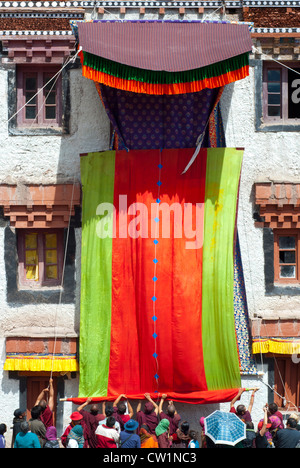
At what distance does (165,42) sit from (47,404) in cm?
496

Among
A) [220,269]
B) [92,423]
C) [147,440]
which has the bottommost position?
[147,440]

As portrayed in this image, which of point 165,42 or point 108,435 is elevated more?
point 165,42

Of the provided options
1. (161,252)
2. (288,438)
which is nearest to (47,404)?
(161,252)

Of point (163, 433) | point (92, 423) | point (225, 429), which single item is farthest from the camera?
point (92, 423)

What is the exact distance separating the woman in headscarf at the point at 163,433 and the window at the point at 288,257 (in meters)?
2.97

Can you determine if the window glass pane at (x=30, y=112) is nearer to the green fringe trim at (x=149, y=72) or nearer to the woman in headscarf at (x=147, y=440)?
the green fringe trim at (x=149, y=72)

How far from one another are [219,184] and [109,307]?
2.17 m

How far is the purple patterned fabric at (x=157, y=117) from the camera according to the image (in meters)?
10.7

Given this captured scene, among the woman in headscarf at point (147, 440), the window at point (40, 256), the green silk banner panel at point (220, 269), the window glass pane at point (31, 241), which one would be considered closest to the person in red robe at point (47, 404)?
the window at point (40, 256)

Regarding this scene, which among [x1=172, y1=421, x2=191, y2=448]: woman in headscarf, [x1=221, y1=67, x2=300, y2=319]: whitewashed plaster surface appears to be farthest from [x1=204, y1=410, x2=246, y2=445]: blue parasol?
[x1=221, y1=67, x2=300, y2=319]: whitewashed plaster surface

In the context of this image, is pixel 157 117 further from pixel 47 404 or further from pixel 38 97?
pixel 47 404

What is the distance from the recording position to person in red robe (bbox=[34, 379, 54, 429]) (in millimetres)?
10297

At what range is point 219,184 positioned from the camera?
10.8 metres

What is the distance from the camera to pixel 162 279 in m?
10.7
